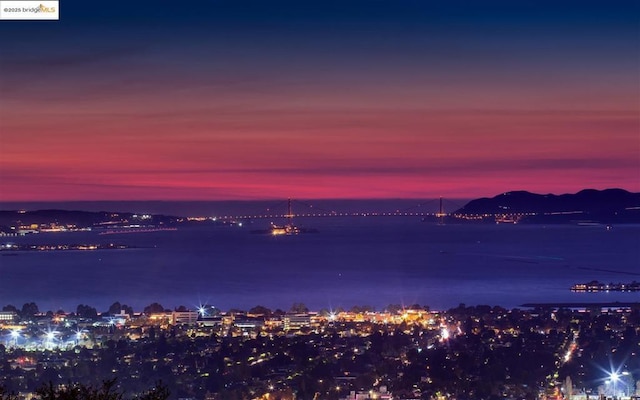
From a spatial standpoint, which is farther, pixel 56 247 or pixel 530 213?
pixel 530 213

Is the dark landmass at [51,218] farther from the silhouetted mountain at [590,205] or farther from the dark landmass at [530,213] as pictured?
the silhouetted mountain at [590,205]

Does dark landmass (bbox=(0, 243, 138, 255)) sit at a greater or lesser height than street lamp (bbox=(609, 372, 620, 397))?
greater

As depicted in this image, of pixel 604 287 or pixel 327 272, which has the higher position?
pixel 327 272

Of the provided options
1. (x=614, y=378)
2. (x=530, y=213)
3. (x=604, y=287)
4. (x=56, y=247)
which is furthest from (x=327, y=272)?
(x=530, y=213)

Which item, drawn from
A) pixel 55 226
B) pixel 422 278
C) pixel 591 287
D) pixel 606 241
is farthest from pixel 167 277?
pixel 606 241

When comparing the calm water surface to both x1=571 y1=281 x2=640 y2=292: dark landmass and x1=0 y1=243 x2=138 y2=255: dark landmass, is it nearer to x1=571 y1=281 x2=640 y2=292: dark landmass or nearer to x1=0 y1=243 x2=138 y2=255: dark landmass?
x1=571 y1=281 x2=640 y2=292: dark landmass

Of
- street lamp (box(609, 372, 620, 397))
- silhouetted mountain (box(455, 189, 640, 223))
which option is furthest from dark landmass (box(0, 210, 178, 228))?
street lamp (box(609, 372, 620, 397))

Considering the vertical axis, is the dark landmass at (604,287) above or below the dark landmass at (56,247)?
below

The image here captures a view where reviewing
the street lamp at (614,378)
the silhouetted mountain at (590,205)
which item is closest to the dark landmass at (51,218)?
the silhouetted mountain at (590,205)

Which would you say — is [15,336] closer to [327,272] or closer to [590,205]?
[327,272]

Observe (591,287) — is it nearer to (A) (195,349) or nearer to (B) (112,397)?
(A) (195,349)

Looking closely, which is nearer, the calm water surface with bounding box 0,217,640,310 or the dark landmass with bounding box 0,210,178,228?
the calm water surface with bounding box 0,217,640,310
